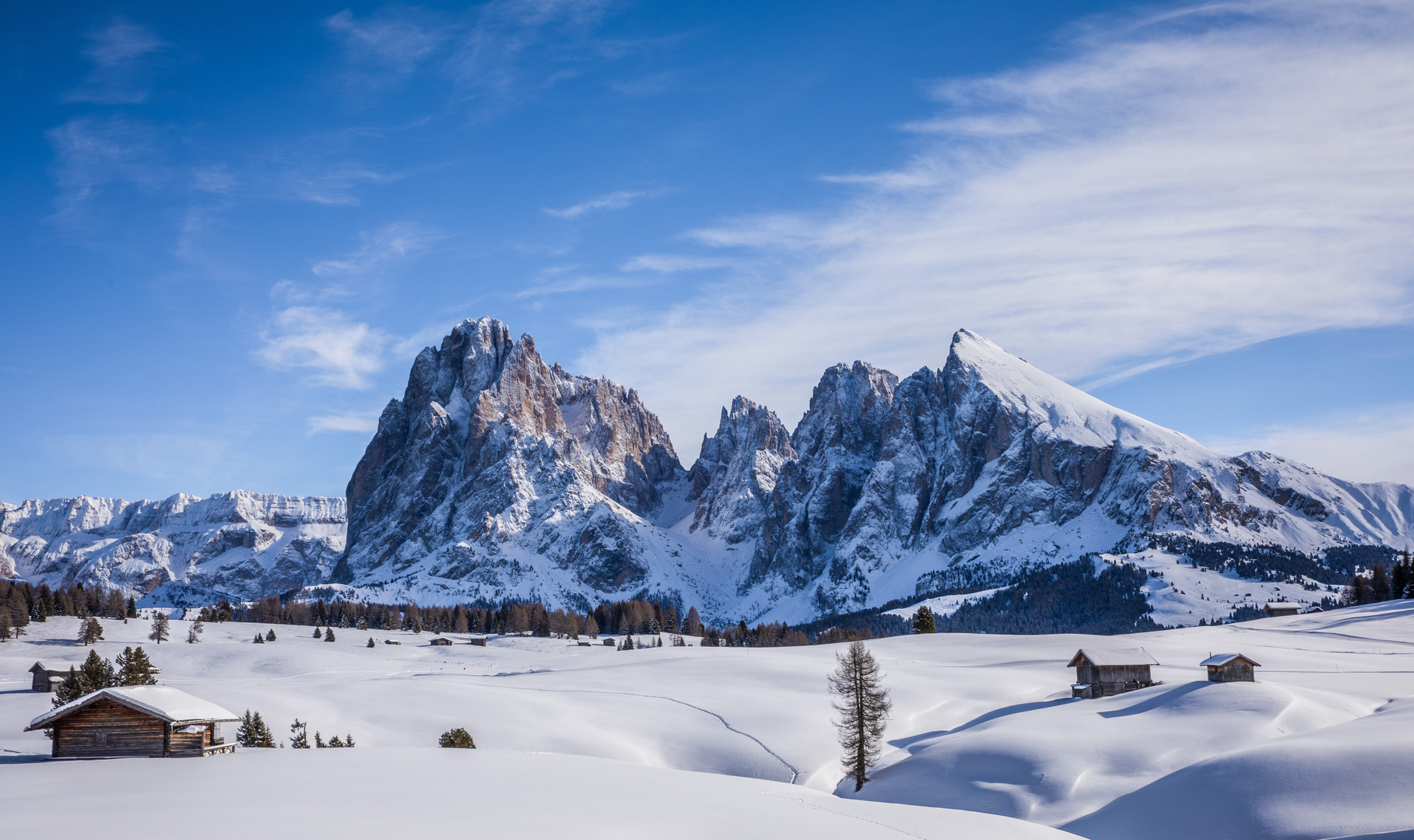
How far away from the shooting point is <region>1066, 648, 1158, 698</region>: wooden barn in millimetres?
64750

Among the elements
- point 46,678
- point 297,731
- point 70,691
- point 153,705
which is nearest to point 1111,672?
point 297,731

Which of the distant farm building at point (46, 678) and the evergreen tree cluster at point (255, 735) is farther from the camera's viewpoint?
the distant farm building at point (46, 678)

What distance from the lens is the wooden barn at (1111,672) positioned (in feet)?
212

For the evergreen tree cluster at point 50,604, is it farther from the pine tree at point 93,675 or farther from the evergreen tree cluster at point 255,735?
the evergreen tree cluster at point 255,735

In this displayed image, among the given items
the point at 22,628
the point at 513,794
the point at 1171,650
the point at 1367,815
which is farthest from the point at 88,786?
the point at 22,628

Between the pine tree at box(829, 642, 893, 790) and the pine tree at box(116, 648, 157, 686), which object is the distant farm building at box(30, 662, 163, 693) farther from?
the pine tree at box(829, 642, 893, 790)

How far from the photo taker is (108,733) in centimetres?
3275

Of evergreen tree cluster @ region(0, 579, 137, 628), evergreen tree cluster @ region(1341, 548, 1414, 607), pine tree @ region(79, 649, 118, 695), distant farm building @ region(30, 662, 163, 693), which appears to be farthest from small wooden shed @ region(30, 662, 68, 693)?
evergreen tree cluster @ region(1341, 548, 1414, 607)

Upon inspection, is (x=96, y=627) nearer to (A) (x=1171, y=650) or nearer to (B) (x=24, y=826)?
(B) (x=24, y=826)

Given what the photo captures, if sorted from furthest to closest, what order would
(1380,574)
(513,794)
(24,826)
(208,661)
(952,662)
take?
(1380,574) < (208,661) < (952,662) < (513,794) < (24,826)

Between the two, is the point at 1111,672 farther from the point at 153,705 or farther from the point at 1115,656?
the point at 153,705

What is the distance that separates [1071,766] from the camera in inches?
1764

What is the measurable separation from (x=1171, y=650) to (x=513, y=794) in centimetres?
8893

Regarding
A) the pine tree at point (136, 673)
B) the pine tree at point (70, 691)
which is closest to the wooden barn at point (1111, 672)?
the pine tree at point (136, 673)
